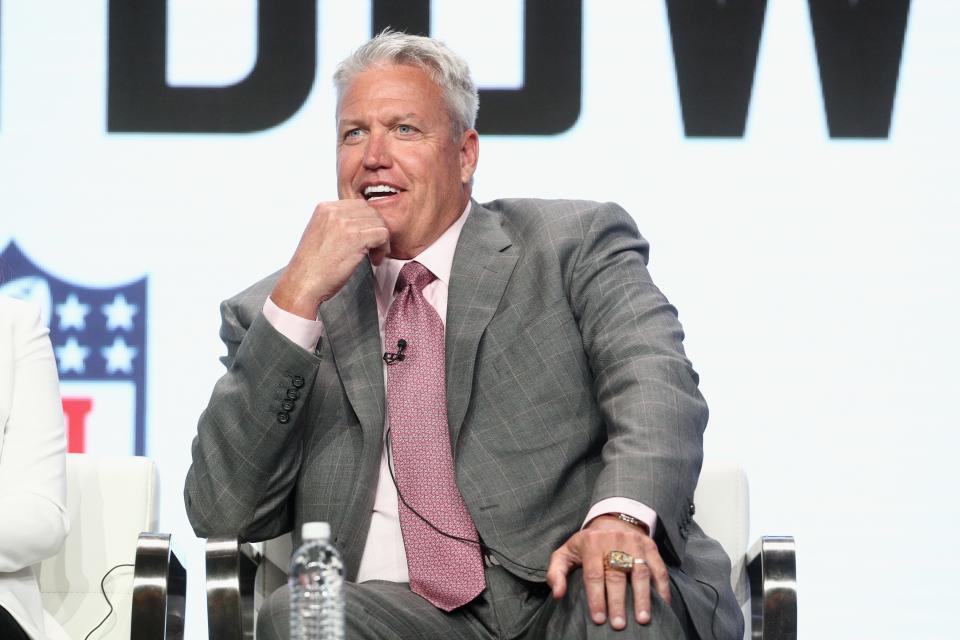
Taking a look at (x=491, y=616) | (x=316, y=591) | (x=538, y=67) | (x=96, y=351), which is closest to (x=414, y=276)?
(x=491, y=616)

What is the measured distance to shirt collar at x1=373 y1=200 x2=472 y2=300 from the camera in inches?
110

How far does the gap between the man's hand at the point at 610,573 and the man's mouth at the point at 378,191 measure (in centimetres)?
92

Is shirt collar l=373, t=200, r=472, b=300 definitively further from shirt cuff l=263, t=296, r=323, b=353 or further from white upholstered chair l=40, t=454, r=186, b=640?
white upholstered chair l=40, t=454, r=186, b=640

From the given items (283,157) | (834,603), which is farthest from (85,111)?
(834,603)

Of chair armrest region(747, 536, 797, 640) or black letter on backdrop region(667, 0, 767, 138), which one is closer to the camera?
chair armrest region(747, 536, 797, 640)

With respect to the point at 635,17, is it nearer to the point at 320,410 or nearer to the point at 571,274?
the point at 571,274

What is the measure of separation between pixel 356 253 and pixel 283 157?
1305mm

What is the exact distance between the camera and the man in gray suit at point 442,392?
247cm

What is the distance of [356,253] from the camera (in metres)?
2.62

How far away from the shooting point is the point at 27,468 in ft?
8.39

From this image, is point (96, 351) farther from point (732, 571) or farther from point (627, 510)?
point (627, 510)

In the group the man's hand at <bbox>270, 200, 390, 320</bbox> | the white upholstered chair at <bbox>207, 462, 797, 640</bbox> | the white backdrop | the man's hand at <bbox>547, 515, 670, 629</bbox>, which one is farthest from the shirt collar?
the white backdrop

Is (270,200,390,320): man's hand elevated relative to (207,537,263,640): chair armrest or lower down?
elevated

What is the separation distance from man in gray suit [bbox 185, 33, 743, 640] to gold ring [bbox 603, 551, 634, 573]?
227 mm
